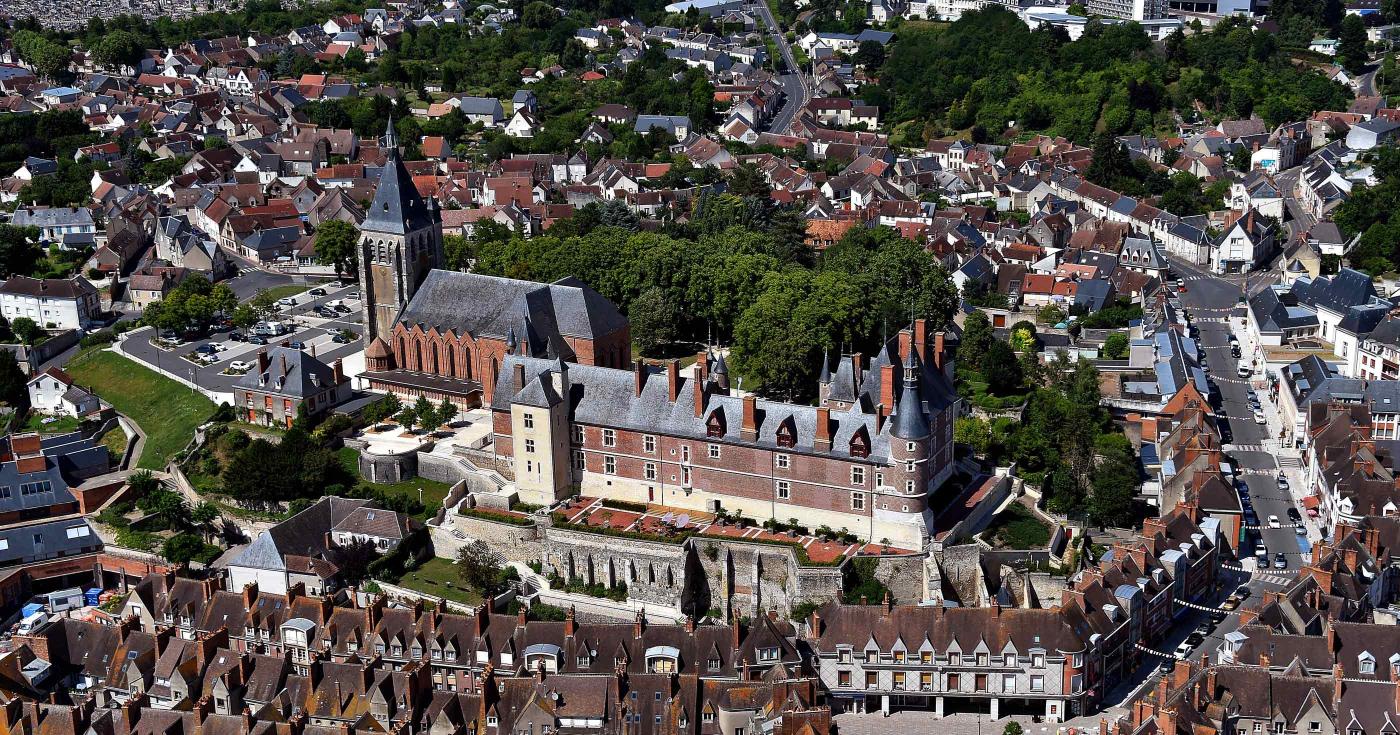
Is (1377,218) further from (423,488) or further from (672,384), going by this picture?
(423,488)

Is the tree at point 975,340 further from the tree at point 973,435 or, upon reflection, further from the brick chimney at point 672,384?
the brick chimney at point 672,384

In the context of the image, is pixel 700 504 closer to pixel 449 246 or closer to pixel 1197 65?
pixel 449 246

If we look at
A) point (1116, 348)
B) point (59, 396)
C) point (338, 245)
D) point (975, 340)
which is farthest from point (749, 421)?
point (338, 245)

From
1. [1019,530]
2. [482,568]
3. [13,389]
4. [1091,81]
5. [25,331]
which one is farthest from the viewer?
[1091,81]

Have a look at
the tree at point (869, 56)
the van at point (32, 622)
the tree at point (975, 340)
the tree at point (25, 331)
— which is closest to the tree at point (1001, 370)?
the tree at point (975, 340)

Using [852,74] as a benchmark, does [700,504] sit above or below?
below

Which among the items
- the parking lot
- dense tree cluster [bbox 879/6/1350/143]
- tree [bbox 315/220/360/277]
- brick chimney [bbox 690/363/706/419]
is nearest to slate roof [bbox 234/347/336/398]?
the parking lot

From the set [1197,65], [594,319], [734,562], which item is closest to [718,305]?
[594,319]
